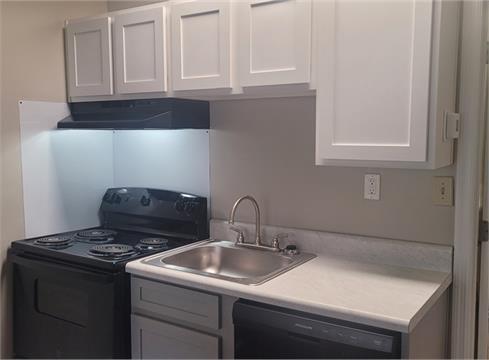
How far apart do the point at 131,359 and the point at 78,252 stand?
0.57 meters

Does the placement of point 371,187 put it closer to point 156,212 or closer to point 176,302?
point 176,302

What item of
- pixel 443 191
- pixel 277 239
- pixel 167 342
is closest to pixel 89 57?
pixel 277 239

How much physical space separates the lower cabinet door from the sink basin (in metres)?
0.28

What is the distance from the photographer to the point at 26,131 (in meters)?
2.50

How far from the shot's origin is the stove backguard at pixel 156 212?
2539 millimetres

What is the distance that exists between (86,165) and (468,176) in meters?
2.08

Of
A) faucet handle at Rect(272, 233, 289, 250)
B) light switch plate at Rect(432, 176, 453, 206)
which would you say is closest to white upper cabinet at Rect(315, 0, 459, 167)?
light switch plate at Rect(432, 176, 453, 206)

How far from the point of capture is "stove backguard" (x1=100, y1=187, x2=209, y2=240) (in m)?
2.54

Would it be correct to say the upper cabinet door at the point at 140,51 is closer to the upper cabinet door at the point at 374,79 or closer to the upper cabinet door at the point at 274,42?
the upper cabinet door at the point at 274,42

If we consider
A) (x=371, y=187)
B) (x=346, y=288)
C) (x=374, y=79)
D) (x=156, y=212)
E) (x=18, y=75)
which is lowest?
(x=346, y=288)

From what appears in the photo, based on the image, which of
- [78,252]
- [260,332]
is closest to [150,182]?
[78,252]

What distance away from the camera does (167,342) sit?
202 centimetres

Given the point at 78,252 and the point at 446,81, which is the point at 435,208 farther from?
the point at 78,252

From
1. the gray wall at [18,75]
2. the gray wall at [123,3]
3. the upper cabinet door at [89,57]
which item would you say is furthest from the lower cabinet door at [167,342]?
the gray wall at [123,3]
